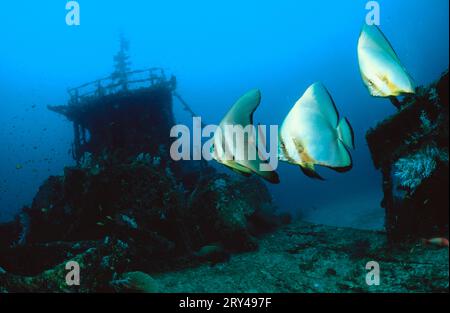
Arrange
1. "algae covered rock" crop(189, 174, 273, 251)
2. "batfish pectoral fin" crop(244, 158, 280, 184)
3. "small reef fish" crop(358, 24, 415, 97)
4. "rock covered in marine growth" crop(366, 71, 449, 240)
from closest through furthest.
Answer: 1. "batfish pectoral fin" crop(244, 158, 280, 184)
2. "small reef fish" crop(358, 24, 415, 97)
3. "rock covered in marine growth" crop(366, 71, 449, 240)
4. "algae covered rock" crop(189, 174, 273, 251)

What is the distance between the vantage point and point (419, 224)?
16.1 feet

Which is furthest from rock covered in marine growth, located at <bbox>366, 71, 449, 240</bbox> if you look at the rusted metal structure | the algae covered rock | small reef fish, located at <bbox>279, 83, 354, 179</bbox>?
the rusted metal structure

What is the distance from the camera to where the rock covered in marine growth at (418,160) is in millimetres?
4516

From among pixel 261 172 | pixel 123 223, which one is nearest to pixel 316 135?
pixel 261 172

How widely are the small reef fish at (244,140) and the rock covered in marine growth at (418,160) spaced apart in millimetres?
3772

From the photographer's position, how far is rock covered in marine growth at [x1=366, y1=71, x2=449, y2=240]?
→ 14.8 feet

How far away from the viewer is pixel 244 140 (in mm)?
1798

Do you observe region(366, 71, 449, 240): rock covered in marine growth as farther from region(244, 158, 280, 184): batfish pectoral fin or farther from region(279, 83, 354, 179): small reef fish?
region(244, 158, 280, 184): batfish pectoral fin

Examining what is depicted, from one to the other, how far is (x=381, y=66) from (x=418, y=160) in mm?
3211

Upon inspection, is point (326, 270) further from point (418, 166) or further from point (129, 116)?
point (129, 116)

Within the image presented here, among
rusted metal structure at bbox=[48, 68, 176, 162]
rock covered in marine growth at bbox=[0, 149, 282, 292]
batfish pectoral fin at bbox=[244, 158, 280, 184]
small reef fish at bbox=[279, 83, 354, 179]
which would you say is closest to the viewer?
batfish pectoral fin at bbox=[244, 158, 280, 184]

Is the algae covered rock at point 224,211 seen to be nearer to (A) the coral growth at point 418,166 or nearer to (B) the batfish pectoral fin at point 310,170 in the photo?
(A) the coral growth at point 418,166

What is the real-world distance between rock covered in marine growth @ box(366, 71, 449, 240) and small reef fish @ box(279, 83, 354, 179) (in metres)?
3.42
